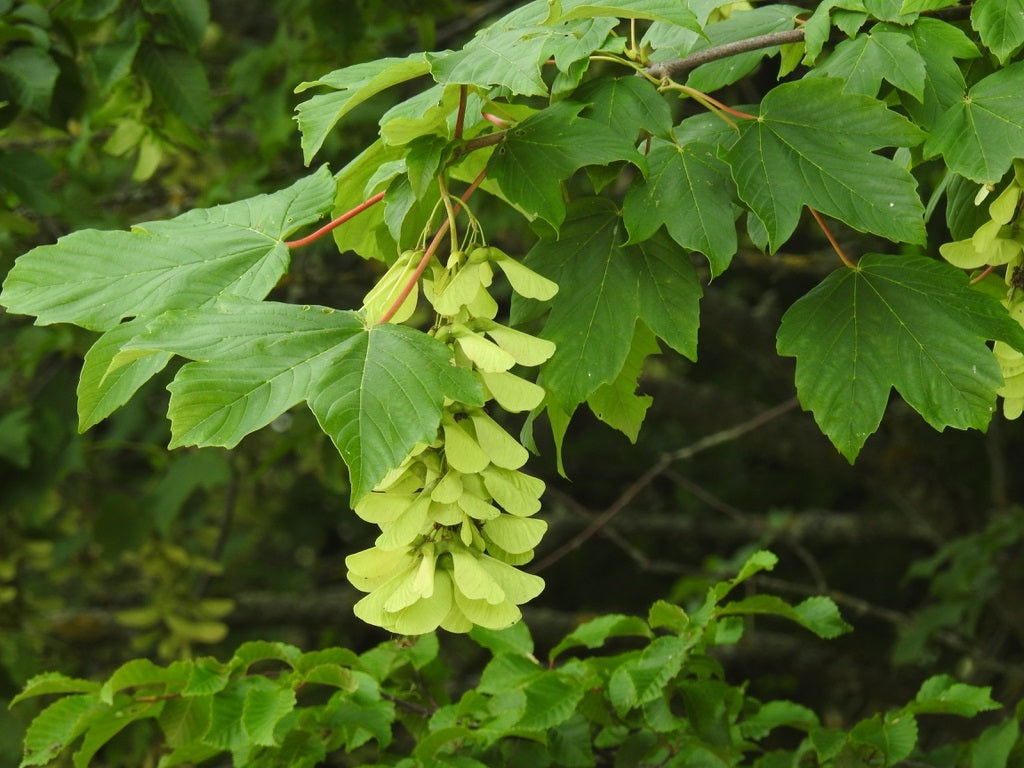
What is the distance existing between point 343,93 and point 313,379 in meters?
0.39

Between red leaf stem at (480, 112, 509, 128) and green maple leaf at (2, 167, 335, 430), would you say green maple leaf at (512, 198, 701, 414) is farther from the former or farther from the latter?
green maple leaf at (2, 167, 335, 430)

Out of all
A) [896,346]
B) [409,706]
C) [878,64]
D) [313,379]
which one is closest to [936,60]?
[878,64]

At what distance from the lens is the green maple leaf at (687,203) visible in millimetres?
1302

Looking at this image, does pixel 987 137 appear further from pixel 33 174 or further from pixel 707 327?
pixel 707 327

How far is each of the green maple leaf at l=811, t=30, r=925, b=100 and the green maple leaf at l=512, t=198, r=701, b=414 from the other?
0.29 meters

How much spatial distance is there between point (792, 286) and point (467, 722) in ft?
12.2

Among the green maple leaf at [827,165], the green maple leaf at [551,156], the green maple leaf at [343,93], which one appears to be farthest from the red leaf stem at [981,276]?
the green maple leaf at [343,93]

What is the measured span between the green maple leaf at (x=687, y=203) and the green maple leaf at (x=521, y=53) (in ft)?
0.51

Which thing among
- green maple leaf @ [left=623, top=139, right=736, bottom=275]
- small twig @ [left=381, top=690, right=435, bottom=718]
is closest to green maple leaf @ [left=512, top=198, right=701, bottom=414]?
green maple leaf @ [left=623, top=139, right=736, bottom=275]

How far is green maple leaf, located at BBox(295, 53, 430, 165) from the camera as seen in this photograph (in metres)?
1.26

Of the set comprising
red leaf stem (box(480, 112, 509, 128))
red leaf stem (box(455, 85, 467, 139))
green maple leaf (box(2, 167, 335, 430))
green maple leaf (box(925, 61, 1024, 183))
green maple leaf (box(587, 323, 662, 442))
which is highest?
red leaf stem (box(455, 85, 467, 139))

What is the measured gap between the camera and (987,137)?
131 centimetres

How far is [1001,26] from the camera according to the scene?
4.36ft

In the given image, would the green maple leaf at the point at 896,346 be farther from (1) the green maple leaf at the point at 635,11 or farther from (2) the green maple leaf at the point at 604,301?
(1) the green maple leaf at the point at 635,11
